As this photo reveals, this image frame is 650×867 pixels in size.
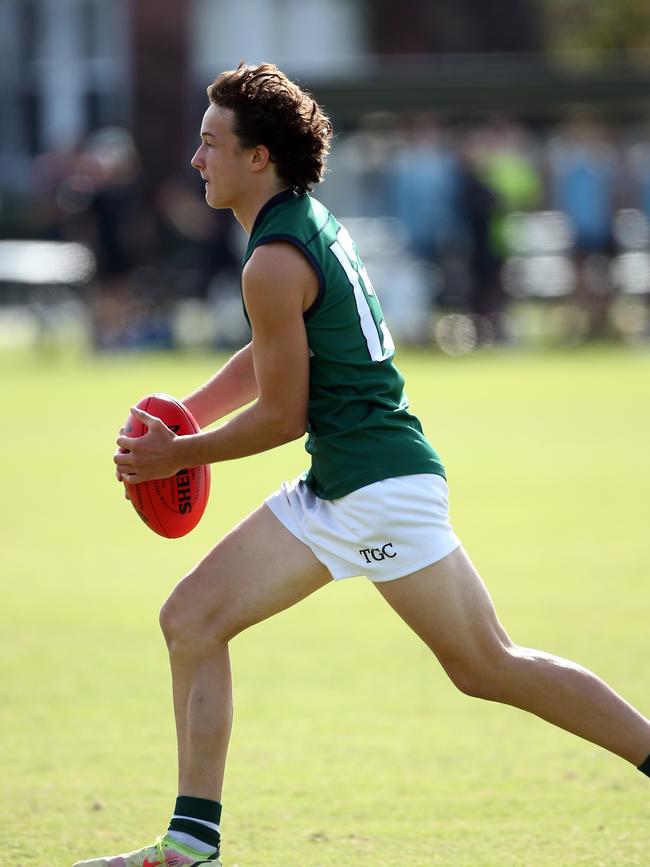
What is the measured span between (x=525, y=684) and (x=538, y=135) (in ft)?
81.6

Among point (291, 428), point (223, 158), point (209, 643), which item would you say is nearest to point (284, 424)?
point (291, 428)

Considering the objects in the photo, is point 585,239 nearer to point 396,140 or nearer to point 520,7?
point 396,140

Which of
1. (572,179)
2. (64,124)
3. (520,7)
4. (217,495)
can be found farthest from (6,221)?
(217,495)

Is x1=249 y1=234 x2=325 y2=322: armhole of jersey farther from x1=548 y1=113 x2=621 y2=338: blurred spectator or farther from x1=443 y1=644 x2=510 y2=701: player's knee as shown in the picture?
x1=548 y1=113 x2=621 y2=338: blurred spectator

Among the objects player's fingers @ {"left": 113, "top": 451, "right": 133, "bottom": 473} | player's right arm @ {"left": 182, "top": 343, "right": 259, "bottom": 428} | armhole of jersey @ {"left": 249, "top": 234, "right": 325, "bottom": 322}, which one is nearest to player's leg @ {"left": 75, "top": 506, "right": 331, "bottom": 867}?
player's fingers @ {"left": 113, "top": 451, "right": 133, "bottom": 473}

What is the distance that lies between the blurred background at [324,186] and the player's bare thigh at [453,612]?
59.6 ft

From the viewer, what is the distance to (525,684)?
4.77m

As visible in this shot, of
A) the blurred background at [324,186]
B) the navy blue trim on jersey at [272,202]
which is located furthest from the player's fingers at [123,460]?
the blurred background at [324,186]

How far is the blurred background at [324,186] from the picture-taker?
949 inches

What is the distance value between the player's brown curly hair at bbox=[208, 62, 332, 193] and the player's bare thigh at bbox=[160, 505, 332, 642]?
1073mm

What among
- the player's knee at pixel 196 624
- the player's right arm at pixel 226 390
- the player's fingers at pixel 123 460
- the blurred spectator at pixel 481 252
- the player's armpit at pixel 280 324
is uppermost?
the player's armpit at pixel 280 324

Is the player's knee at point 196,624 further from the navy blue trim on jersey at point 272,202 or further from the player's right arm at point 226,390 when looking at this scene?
the navy blue trim on jersey at point 272,202

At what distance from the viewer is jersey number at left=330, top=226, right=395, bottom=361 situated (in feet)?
15.6

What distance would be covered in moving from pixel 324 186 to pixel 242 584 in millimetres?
23421
